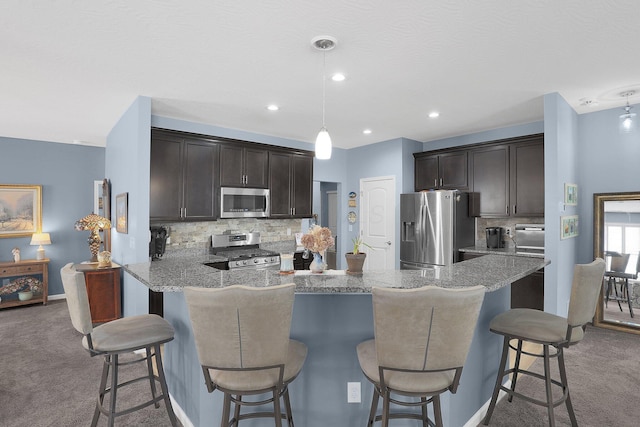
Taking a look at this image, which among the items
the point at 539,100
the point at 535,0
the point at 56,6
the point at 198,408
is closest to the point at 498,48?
the point at 535,0

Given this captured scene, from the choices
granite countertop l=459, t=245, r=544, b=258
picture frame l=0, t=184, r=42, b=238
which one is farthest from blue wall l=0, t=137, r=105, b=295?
granite countertop l=459, t=245, r=544, b=258

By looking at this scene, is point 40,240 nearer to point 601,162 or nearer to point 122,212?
point 122,212

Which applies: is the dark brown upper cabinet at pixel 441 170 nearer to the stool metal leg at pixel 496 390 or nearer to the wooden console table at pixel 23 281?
the stool metal leg at pixel 496 390

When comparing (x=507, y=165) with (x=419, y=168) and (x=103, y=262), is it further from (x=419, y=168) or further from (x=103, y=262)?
(x=103, y=262)

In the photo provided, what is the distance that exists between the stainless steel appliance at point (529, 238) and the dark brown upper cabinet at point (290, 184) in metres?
2.89

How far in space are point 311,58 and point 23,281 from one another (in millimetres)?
5563

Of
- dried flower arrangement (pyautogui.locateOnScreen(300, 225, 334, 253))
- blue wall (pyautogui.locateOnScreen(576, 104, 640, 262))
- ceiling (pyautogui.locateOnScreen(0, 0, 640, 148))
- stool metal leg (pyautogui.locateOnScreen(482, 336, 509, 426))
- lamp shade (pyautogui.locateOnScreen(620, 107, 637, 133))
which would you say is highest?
ceiling (pyautogui.locateOnScreen(0, 0, 640, 148))

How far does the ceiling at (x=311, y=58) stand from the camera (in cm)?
201

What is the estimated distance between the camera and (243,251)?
4867 mm

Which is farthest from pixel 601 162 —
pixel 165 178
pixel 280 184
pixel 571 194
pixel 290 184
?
pixel 165 178

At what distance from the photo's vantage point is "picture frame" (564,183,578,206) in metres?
3.67

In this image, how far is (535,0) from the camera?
190cm

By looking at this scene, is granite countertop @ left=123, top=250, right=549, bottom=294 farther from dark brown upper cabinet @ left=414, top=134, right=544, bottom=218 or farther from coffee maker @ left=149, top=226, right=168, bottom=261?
dark brown upper cabinet @ left=414, top=134, right=544, bottom=218

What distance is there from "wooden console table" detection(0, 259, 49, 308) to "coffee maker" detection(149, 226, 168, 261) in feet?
8.10
